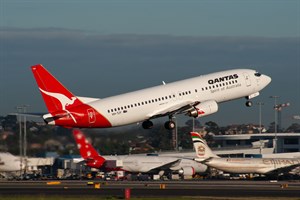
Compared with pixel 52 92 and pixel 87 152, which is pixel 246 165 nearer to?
pixel 87 152

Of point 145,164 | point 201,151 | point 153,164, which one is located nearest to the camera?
point 201,151

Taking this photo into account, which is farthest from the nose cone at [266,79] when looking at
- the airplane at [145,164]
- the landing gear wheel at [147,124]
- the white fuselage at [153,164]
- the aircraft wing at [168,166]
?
the aircraft wing at [168,166]

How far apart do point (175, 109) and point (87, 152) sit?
24299mm

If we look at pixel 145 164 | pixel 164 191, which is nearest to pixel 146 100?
pixel 164 191

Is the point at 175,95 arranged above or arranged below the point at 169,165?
above

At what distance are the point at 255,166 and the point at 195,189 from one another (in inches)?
1346

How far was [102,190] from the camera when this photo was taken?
4045 inches

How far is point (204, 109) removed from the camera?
113250mm

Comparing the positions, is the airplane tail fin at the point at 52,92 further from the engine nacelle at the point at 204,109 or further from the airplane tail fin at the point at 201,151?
the airplane tail fin at the point at 201,151

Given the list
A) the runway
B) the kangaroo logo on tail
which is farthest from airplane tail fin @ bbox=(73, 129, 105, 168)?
the kangaroo logo on tail

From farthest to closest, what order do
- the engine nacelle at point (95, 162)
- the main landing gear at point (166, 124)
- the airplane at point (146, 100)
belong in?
the engine nacelle at point (95, 162) → the main landing gear at point (166, 124) → the airplane at point (146, 100)

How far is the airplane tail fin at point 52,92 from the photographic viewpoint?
106m

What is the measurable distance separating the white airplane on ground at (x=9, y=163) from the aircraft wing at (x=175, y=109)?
2511cm

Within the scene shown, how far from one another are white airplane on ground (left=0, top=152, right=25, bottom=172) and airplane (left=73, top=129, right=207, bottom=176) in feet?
34.3
